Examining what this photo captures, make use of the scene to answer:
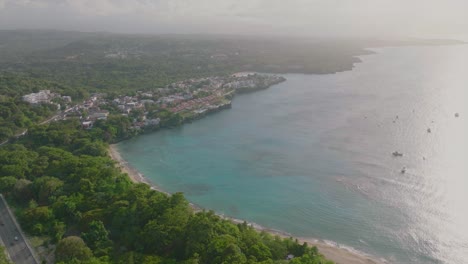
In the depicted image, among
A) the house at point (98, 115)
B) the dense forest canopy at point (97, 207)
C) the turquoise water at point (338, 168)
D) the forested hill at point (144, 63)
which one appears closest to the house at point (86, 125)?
the dense forest canopy at point (97, 207)

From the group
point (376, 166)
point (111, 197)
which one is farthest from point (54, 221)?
point (376, 166)

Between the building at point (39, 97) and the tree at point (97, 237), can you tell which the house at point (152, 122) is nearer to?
the building at point (39, 97)

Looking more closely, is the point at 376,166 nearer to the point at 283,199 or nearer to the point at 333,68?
the point at 283,199

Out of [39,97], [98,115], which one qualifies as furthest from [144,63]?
[98,115]

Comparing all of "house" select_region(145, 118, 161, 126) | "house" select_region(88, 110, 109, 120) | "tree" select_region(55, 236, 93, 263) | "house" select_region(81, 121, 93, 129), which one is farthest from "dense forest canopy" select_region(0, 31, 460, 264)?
"house" select_region(88, 110, 109, 120)

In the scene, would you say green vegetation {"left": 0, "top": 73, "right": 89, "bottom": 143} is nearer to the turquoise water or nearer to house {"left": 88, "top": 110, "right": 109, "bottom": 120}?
house {"left": 88, "top": 110, "right": 109, "bottom": 120}

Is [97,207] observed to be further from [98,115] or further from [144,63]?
[144,63]

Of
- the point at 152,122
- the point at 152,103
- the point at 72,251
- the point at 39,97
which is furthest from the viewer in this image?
the point at 152,103
